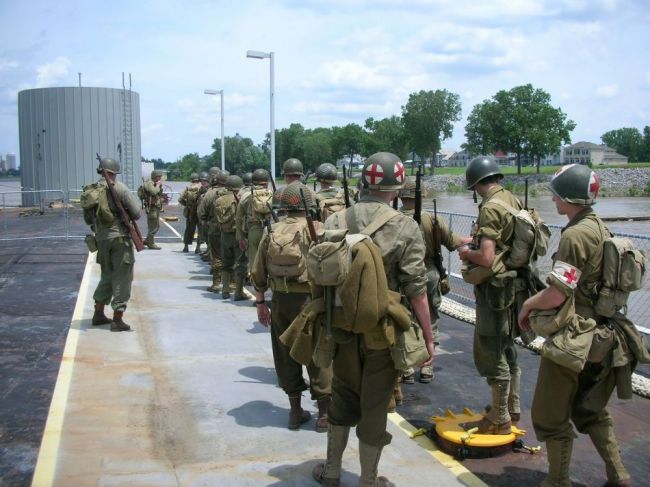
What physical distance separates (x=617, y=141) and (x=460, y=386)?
200m

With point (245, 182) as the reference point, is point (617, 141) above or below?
above

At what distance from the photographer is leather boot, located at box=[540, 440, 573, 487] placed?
13.3 feet

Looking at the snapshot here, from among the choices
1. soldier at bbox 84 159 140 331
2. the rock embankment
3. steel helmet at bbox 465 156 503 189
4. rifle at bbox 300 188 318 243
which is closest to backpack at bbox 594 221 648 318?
steel helmet at bbox 465 156 503 189

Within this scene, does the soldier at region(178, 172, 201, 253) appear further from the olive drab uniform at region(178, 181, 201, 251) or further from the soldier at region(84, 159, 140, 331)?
the soldier at region(84, 159, 140, 331)

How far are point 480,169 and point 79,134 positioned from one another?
1399 inches

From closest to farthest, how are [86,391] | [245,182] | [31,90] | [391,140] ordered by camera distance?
[86,391]
[245,182]
[31,90]
[391,140]

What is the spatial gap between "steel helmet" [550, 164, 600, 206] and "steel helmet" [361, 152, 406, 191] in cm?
94

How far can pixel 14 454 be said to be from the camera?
15.6ft

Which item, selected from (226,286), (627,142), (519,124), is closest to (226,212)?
(226,286)

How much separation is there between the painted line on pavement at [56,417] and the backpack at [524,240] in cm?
349

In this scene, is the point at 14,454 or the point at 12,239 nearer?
the point at 14,454

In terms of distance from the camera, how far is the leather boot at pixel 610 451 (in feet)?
13.5

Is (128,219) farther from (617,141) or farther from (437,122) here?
(617,141)

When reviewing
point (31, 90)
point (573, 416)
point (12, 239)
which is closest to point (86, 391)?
point (573, 416)
